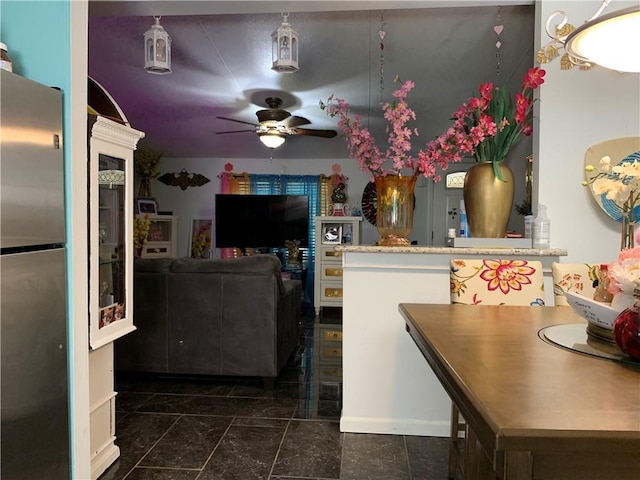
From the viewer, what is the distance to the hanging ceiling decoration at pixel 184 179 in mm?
6812

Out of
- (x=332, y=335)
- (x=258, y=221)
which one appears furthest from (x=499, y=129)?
(x=258, y=221)

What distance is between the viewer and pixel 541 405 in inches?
28.9

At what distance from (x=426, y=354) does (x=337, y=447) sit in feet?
4.07

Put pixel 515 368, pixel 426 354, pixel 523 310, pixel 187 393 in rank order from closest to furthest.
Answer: pixel 515 368 < pixel 426 354 < pixel 523 310 < pixel 187 393

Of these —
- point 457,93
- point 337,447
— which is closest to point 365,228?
point 457,93

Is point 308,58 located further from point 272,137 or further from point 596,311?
point 596,311

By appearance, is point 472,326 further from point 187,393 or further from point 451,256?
point 187,393

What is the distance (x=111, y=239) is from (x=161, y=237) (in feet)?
15.4

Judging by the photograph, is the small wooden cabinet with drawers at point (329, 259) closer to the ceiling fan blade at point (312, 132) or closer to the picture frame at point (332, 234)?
the picture frame at point (332, 234)

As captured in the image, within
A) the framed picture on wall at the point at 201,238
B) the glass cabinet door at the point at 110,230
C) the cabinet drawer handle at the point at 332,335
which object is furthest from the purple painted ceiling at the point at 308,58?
the cabinet drawer handle at the point at 332,335

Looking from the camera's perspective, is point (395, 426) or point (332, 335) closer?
point (395, 426)

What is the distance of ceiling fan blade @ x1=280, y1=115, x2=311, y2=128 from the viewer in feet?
A: 13.6

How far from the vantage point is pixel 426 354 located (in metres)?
1.20

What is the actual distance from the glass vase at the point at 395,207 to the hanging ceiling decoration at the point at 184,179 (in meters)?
5.05
